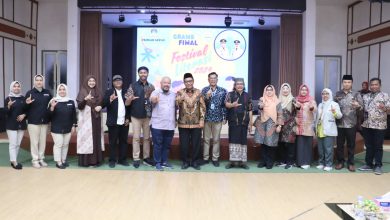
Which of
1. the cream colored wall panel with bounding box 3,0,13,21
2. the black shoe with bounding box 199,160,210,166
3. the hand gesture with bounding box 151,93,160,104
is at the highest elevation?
the cream colored wall panel with bounding box 3,0,13,21

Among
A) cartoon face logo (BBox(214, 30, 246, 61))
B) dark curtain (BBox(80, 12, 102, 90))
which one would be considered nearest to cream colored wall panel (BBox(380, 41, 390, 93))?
cartoon face logo (BBox(214, 30, 246, 61))

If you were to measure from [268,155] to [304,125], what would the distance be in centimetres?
66

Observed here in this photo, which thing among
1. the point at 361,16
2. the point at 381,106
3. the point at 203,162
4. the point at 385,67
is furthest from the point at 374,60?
the point at 203,162

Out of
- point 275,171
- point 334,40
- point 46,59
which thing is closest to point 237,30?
point 334,40

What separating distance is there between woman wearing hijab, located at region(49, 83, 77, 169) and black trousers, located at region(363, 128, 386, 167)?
13.5 feet

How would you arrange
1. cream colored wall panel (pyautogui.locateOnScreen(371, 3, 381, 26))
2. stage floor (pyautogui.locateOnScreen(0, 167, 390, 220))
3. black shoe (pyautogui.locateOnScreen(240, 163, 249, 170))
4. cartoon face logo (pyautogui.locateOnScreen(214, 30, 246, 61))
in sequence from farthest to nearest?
cartoon face logo (pyautogui.locateOnScreen(214, 30, 246, 61)) → cream colored wall panel (pyautogui.locateOnScreen(371, 3, 381, 26)) → black shoe (pyautogui.locateOnScreen(240, 163, 249, 170)) → stage floor (pyautogui.locateOnScreen(0, 167, 390, 220))

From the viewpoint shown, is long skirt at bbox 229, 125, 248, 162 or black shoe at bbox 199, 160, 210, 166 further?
black shoe at bbox 199, 160, 210, 166

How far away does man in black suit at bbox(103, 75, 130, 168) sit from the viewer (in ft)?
17.4

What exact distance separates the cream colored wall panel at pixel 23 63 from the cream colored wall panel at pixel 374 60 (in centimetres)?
873

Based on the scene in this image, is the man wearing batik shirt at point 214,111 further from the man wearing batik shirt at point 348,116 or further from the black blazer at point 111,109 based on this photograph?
the man wearing batik shirt at point 348,116

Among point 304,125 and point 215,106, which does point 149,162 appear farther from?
point 304,125

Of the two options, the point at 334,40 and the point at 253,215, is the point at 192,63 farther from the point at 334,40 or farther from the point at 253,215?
the point at 253,215

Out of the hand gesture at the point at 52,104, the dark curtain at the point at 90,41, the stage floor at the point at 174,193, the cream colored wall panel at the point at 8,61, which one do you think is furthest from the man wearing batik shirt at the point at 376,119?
the cream colored wall panel at the point at 8,61

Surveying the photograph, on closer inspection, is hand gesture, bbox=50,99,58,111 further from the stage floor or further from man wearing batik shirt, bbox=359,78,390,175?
man wearing batik shirt, bbox=359,78,390,175
